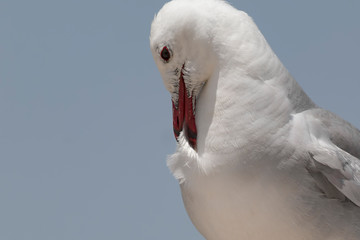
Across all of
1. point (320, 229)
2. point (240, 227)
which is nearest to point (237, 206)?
point (240, 227)

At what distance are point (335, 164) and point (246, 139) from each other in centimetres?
42

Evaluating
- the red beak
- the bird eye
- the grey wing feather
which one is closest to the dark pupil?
the bird eye

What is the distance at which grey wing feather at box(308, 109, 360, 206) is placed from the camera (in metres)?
2.76

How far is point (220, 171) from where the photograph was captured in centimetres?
274

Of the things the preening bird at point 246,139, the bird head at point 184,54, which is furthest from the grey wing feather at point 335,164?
→ the bird head at point 184,54

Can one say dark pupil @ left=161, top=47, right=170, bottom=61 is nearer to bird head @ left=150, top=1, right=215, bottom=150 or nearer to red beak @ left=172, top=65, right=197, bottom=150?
bird head @ left=150, top=1, right=215, bottom=150

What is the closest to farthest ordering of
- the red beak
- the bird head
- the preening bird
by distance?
the preening bird, the bird head, the red beak

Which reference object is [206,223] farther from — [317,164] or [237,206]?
[317,164]

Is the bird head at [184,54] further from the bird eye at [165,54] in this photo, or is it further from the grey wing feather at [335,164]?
the grey wing feather at [335,164]

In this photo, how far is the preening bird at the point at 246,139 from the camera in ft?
8.89

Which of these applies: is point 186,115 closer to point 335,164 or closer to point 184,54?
point 184,54

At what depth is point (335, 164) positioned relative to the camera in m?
2.76

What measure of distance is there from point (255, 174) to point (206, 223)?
391 millimetres

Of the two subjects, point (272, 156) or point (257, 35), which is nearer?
point (272, 156)
